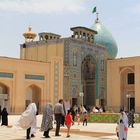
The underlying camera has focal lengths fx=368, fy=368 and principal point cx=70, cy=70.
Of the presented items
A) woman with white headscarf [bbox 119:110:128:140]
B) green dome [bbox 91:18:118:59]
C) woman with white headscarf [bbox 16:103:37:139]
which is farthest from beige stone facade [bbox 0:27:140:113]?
woman with white headscarf [bbox 119:110:128:140]

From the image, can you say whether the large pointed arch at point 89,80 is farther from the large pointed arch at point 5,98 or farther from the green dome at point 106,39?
the large pointed arch at point 5,98

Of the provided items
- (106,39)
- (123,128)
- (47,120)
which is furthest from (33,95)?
(123,128)

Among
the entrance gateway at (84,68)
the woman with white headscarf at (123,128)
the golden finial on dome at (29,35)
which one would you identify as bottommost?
the woman with white headscarf at (123,128)

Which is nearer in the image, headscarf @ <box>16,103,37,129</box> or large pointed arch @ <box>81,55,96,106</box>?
headscarf @ <box>16,103,37,129</box>

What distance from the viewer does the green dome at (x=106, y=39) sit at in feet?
135

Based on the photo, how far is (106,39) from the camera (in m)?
41.4

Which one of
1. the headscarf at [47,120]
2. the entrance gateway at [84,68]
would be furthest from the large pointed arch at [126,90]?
the headscarf at [47,120]

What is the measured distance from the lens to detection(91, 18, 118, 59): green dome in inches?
1617

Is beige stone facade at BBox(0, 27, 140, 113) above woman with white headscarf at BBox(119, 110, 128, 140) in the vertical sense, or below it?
above

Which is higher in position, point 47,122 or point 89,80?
point 89,80

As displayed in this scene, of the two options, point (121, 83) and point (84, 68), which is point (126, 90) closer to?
point (121, 83)

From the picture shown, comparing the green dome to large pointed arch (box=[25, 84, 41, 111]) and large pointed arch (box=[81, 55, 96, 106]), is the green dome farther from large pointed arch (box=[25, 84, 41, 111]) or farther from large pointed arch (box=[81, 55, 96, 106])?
large pointed arch (box=[25, 84, 41, 111])

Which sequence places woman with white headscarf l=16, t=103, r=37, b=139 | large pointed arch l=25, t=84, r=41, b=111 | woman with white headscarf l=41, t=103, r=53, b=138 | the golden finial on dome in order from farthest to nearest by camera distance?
1. the golden finial on dome
2. large pointed arch l=25, t=84, r=41, b=111
3. woman with white headscarf l=41, t=103, r=53, b=138
4. woman with white headscarf l=16, t=103, r=37, b=139

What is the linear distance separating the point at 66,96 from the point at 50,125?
22576mm
